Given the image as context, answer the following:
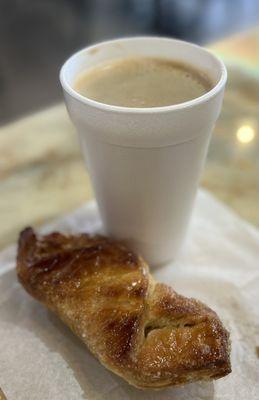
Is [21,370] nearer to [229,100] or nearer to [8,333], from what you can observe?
[8,333]

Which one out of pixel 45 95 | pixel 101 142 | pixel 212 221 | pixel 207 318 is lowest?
pixel 45 95

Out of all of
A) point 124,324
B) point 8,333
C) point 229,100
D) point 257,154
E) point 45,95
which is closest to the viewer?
point 124,324

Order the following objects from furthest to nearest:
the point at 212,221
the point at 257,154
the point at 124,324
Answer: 1. the point at 257,154
2. the point at 212,221
3. the point at 124,324

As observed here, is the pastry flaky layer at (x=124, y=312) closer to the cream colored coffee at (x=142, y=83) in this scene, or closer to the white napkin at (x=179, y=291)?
the white napkin at (x=179, y=291)

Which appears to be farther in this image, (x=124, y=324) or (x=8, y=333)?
(x=8, y=333)

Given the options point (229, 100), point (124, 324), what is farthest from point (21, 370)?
point (229, 100)

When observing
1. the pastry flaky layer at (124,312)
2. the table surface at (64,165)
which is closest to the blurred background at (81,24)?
the table surface at (64,165)

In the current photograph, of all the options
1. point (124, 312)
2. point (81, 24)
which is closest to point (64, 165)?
point (124, 312)
